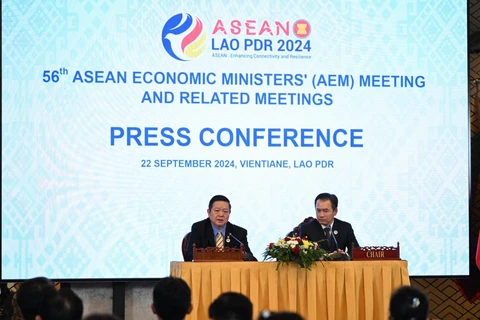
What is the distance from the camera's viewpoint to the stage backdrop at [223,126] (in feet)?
22.4

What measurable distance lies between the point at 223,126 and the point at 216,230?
3.03 feet

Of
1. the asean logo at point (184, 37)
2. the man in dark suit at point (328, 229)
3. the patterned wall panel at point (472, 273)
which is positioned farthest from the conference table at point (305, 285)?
the asean logo at point (184, 37)

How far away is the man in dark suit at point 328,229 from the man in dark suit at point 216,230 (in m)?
0.51

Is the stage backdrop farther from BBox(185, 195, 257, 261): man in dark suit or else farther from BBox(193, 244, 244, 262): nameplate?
BBox(193, 244, 244, 262): nameplate

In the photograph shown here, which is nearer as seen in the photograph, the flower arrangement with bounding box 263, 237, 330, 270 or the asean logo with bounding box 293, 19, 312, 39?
the flower arrangement with bounding box 263, 237, 330, 270

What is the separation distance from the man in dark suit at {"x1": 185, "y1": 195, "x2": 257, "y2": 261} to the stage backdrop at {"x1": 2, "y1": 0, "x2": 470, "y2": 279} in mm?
310

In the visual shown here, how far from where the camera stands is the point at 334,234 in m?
6.50

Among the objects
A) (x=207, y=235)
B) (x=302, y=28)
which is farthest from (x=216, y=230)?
(x=302, y=28)

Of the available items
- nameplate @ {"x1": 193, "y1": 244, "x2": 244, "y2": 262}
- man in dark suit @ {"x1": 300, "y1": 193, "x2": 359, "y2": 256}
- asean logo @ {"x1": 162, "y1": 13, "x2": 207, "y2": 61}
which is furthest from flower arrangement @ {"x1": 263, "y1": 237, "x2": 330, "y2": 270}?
asean logo @ {"x1": 162, "y1": 13, "x2": 207, "y2": 61}

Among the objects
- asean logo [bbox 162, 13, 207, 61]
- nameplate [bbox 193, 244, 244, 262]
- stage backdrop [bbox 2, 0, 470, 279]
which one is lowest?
nameplate [bbox 193, 244, 244, 262]

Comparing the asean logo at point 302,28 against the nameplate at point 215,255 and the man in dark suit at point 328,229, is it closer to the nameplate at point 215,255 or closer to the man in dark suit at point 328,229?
the man in dark suit at point 328,229

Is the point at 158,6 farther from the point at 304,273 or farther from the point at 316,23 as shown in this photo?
the point at 304,273

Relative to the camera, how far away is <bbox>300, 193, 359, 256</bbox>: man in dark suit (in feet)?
21.1

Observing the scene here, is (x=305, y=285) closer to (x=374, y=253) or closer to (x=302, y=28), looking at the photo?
(x=374, y=253)
